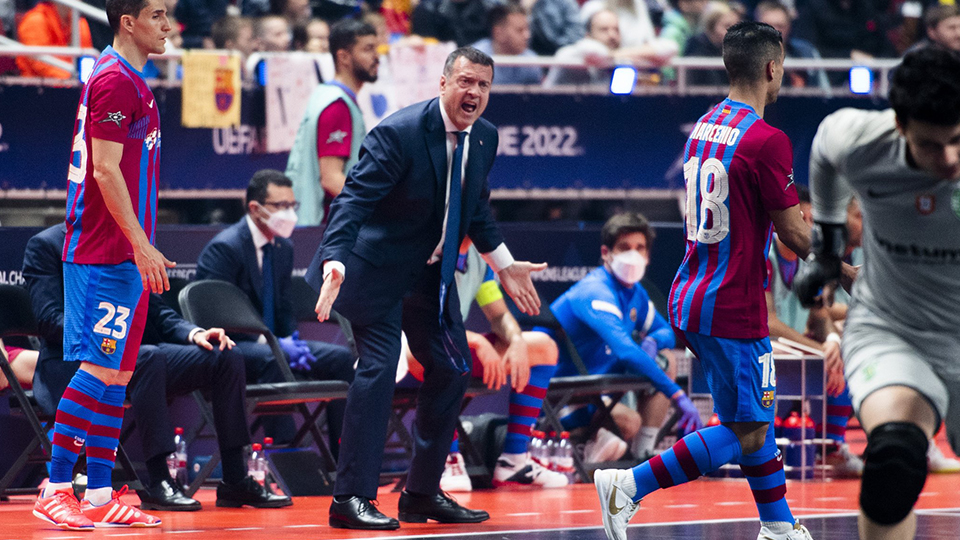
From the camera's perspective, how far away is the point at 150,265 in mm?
6180

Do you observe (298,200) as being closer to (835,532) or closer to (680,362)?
(680,362)

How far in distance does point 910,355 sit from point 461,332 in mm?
2889

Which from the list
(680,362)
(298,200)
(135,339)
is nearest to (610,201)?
(680,362)

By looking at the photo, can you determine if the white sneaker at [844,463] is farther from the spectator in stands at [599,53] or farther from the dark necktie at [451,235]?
the dark necktie at [451,235]

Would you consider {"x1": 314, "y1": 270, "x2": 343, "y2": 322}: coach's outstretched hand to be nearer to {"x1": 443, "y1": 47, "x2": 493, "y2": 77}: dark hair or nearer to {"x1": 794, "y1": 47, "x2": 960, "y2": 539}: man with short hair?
{"x1": 443, "y1": 47, "x2": 493, "y2": 77}: dark hair

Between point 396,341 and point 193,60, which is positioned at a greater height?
point 193,60

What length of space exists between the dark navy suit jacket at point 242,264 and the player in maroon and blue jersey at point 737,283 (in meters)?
3.42

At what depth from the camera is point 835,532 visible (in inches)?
253

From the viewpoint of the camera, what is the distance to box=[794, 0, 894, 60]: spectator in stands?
14.3 meters

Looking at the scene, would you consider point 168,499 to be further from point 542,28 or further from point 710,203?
point 542,28

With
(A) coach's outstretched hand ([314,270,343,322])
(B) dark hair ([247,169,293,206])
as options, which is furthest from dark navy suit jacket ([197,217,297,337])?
(A) coach's outstretched hand ([314,270,343,322])

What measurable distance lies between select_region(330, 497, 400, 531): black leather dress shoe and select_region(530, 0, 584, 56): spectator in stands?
6.97 meters

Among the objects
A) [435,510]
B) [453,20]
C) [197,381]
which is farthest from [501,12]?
[435,510]

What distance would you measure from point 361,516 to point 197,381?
163cm
